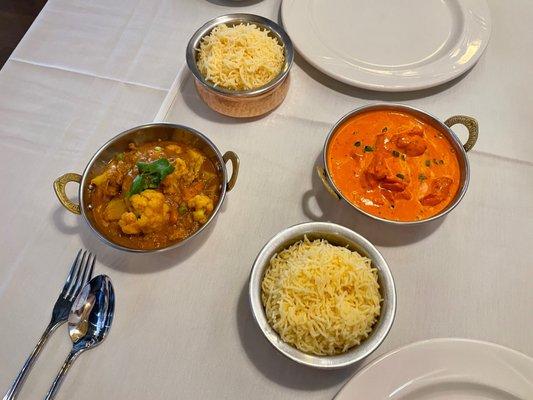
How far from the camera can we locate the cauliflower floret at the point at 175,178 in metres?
1.42

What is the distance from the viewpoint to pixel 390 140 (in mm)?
1552

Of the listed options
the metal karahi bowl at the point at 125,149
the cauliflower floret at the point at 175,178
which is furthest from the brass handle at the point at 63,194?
the cauliflower floret at the point at 175,178

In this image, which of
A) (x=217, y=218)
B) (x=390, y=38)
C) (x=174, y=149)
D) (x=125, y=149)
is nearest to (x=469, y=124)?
(x=390, y=38)

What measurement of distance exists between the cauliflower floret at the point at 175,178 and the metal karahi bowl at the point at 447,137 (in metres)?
0.49

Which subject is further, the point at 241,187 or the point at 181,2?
the point at 181,2

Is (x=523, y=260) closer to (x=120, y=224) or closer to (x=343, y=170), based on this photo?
(x=343, y=170)

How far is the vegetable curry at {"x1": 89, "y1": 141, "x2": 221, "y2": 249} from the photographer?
1.33 meters

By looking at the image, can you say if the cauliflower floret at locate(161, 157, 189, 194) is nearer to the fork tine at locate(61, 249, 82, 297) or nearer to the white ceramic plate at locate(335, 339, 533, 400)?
the fork tine at locate(61, 249, 82, 297)

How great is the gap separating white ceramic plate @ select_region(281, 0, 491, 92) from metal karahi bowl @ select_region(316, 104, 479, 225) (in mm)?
209

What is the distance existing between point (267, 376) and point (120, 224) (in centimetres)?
68

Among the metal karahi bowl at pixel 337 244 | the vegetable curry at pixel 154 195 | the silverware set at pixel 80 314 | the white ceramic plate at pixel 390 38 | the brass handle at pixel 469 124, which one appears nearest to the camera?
the metal karahi bowl at pixel 337 244

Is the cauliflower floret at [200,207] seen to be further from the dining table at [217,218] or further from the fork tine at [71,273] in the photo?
the fork tine at [71,273]

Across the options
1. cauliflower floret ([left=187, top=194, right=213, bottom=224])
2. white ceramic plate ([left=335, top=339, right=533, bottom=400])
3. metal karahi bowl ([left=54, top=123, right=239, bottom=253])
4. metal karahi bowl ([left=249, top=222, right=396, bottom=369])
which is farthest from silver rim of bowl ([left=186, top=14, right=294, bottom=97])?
white ceramic plate ([left=335, top=339, right=533, bottom=400])

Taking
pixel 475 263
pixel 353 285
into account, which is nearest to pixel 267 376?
pixel 353 285
